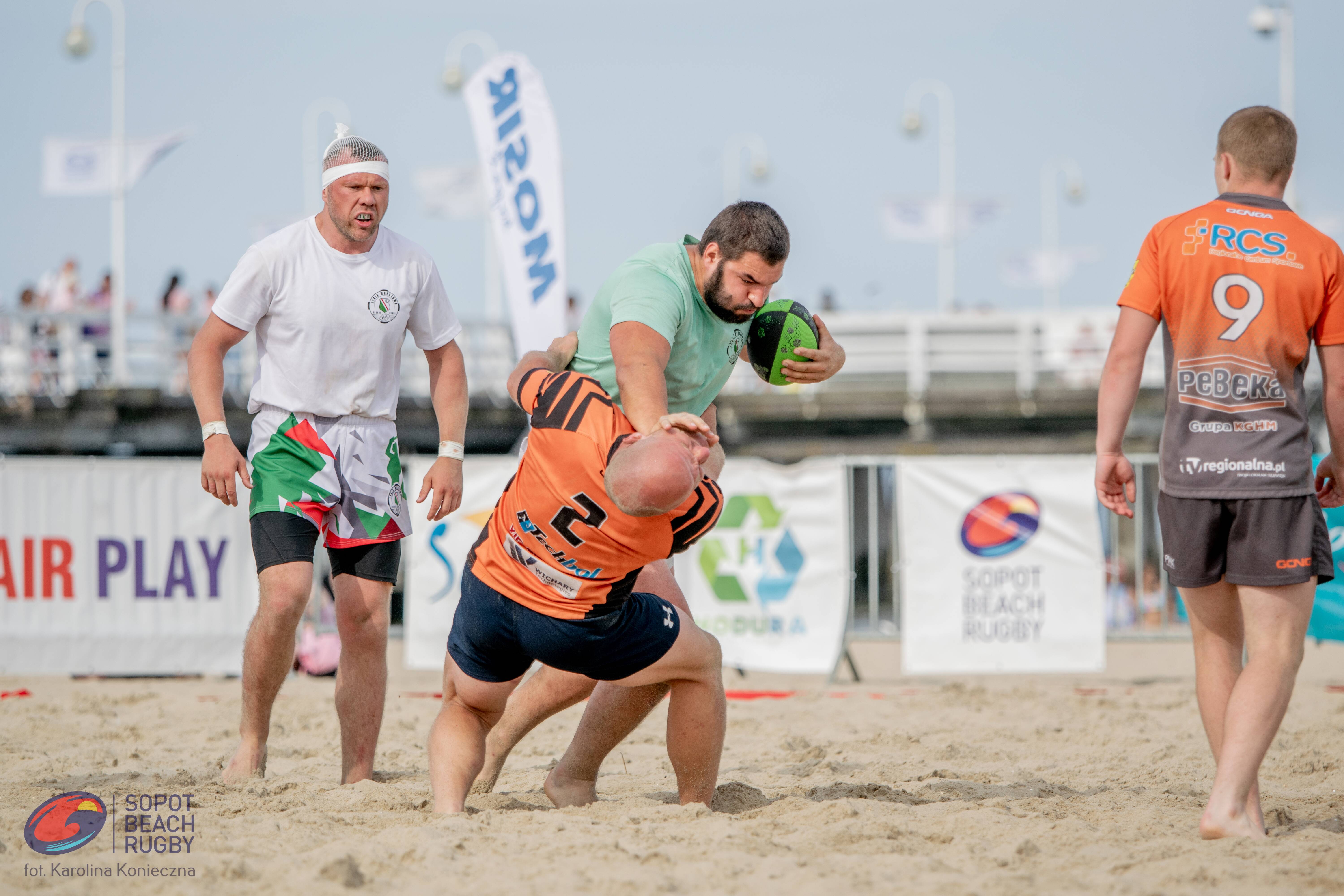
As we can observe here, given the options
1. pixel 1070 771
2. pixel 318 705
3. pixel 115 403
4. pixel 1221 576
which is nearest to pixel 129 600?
pixel 318 705

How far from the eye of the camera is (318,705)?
615 cm

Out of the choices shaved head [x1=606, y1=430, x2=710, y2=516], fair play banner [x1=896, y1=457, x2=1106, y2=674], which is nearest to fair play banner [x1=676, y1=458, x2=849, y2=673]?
fair play banner [x1=896, y1=457, x2=1106, y2=674]

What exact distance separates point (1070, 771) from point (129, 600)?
20.7 ft

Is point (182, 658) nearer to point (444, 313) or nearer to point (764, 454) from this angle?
point (444, 313)

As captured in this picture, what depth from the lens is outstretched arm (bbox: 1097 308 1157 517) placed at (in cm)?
317

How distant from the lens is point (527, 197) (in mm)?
9547

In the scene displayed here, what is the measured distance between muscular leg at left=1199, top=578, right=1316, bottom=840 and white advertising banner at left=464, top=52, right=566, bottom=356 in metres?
6.96

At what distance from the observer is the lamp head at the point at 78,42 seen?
20109 mm

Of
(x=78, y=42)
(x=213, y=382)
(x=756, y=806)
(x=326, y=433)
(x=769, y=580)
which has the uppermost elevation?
(x=78, y=42)

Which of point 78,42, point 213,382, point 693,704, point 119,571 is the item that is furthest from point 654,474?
point 78,42

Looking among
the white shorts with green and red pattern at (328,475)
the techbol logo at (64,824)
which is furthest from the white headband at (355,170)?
the techbol logo at (64,824)

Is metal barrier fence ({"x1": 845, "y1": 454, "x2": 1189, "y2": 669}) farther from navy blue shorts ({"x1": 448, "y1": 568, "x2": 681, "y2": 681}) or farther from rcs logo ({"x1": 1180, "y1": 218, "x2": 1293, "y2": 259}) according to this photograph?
navy blue shorts ({"x1": 448, "y1": 568, "x2": 681, "y2": 681})

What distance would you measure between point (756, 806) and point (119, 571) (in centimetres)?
603

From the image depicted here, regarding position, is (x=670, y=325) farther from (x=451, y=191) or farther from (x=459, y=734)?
(x=451, y=191)
